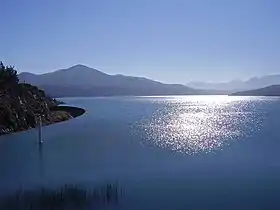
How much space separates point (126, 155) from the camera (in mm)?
32281

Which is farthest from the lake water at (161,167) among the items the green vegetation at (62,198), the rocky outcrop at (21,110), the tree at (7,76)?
the tree at (7,76)

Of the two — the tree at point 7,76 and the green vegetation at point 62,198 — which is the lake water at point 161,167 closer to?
the green vegetation at point 62,198

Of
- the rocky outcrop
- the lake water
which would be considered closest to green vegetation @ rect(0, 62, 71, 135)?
the rocky outcrop

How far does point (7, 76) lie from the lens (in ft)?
217

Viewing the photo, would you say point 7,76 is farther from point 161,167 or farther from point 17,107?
point 161,167

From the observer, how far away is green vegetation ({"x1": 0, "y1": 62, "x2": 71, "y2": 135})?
50.6m

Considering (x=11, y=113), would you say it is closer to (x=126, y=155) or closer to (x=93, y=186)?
(x=126, y=155)

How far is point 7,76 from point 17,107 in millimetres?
12507

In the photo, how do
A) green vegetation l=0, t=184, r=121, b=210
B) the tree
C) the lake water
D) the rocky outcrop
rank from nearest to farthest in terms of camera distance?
green vegetation l=0, t=184, r=121, b=210 < the lake water < the rocky outcrop < the tree

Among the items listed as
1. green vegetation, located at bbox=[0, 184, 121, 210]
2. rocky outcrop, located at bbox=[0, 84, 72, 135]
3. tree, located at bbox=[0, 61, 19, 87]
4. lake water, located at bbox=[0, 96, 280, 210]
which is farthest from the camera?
tree, located at bbox=[0, 61, 19, 87]

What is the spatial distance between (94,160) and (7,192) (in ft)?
32.8

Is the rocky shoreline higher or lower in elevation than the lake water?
higher

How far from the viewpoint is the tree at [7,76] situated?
64356 millimetres

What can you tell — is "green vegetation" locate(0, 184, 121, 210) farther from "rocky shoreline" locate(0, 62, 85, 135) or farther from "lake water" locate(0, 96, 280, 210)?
"rocky shoreline" locate(0, 62, 85, 135)
